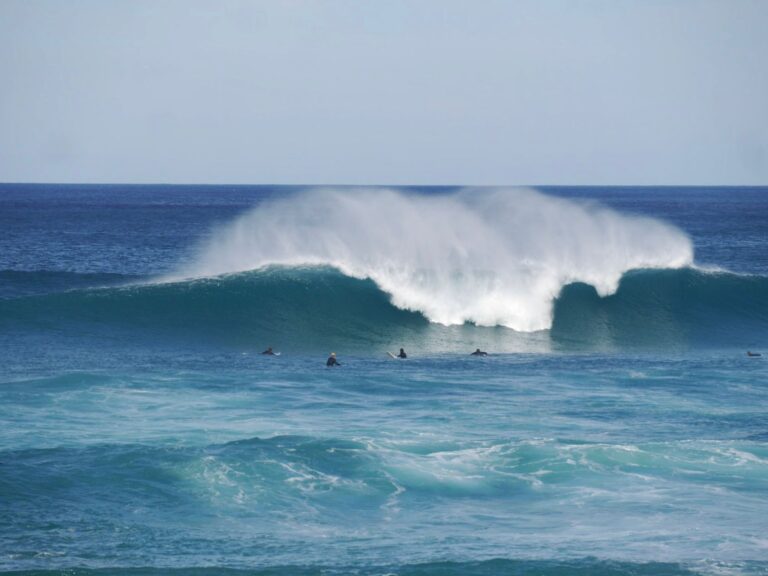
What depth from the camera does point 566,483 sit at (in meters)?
15.2

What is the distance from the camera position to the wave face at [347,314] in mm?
29219

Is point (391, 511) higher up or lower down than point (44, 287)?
lower down

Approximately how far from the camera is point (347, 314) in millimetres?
31469

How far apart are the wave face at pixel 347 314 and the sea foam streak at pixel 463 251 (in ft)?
2.34

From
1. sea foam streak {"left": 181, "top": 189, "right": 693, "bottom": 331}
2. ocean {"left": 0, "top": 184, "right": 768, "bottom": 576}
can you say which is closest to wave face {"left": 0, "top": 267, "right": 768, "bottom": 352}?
ocean {"left": 0, "top": 184, "right": 768, "bottom": 576}

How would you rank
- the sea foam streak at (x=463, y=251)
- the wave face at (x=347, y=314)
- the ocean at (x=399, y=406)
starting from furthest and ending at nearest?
the sea foam streak at (x=463, y=251) < the wave face at (x=347, y=314) < the ocean at (x=399, y=406)

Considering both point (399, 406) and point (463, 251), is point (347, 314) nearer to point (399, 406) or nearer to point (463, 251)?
point (463, 251)

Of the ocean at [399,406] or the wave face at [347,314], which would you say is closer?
the ocean at [399,406]

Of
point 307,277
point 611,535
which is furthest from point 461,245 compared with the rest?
point 611,535

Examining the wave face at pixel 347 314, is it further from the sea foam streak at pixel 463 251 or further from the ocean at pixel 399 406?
the sea foam streak at pixel 463 251

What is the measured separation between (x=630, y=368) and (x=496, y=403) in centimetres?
579

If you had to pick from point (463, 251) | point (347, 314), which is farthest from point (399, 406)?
point (463, 251)

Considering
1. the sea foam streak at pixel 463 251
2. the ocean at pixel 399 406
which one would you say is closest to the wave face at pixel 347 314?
the ocean at pixel 399 406

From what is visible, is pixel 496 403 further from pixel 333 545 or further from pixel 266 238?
pixel 266 238
